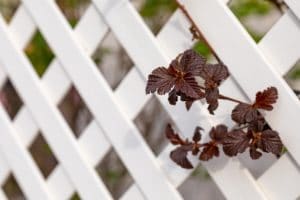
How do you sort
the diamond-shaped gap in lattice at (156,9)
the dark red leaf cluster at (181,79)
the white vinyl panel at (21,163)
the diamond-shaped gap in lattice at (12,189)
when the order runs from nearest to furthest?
the dark red leaf cluster at (181,79), the white vinyl panel at (21,163), the diamond-shaped gap in lattice at (156,9), the diamond-shaped gap in lattice at (12,189)

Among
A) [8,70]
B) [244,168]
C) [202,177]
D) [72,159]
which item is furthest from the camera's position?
[202,177]

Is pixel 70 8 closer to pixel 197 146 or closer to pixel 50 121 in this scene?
pixel 50 121

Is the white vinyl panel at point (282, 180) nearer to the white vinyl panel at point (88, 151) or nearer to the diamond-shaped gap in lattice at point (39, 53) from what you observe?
the white vinyl panel at point (88, 151)

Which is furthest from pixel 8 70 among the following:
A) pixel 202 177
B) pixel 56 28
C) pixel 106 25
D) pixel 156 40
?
pixel 202 177

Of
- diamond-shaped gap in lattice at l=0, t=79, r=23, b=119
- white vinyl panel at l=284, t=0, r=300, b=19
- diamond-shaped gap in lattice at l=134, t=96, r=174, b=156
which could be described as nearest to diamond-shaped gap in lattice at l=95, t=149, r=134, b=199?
diamond-shaped gap in lattice at l=134, t=96, r=174, b=156

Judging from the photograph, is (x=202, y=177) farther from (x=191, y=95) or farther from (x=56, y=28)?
(x=191, y=95)

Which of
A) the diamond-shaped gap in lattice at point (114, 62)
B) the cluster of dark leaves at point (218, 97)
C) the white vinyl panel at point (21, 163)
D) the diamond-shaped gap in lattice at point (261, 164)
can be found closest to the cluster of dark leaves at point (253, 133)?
the cluster of dark leaves at point (218, 97)
